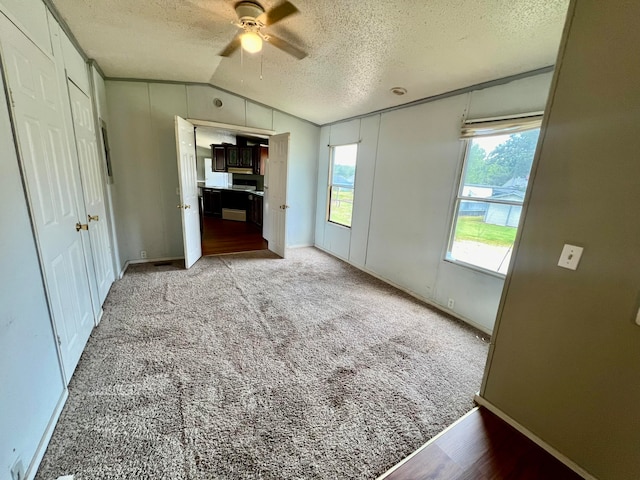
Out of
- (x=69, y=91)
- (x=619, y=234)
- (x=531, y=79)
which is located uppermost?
(x=531, y=79)

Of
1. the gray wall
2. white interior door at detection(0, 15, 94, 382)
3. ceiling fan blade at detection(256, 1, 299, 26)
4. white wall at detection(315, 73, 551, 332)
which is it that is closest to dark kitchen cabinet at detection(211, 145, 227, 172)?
white wall at detection(315, 73, 551, 332)

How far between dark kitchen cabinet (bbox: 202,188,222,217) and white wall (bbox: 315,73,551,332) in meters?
4.85

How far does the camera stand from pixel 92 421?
1.52m

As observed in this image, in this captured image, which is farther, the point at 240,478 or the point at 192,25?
the point at 192,25

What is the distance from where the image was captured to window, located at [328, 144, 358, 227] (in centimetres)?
441

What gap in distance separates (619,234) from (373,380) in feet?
5.25

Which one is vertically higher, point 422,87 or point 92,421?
point 422,87

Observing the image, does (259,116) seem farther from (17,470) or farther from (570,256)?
(17,470)

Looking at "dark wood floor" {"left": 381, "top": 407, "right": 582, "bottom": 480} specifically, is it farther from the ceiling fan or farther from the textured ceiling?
the ceiling fan

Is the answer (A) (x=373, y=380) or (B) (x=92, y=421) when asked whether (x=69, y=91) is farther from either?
(A) (x=373, y=380)

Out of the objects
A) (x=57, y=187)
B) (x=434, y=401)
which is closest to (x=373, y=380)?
(x=434, y=401)

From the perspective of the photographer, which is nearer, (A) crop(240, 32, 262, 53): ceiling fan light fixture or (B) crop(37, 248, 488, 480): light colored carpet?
(B) crop(37, 248, 488, 480): light colored carpet

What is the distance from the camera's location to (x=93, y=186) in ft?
8.81

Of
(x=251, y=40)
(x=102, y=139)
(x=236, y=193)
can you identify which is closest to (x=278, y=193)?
(x=102, y=139)
